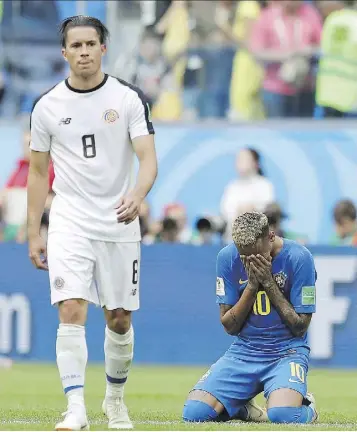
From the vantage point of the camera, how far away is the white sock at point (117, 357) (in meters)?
8.55

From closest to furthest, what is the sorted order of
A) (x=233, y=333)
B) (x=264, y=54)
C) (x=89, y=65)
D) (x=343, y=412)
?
(x=89, y=65) → (x=233, y=333) → (x=343, y=412) → (x=264, y=54)

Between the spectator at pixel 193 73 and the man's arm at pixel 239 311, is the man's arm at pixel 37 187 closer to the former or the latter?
the man's arm at pixel 239 311

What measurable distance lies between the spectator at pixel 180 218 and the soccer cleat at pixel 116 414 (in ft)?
24.4

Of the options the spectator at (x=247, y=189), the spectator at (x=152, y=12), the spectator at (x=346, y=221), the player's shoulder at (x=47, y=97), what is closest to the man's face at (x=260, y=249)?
the player's shoulder at (x=47, y=97)

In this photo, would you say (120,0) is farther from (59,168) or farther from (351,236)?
(59,168)

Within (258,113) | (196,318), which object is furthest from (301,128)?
(196,318)

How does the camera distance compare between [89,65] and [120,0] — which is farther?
[120,0]

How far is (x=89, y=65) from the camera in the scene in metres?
8.20

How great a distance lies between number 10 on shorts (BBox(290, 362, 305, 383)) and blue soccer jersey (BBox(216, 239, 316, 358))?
15 centimetres

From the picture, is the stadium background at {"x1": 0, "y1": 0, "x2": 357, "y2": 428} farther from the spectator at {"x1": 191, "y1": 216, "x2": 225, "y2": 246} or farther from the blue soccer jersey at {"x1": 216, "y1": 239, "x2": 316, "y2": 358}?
the blue soccer jersey at {"x1": 216, "y1": 239, "x2": 316, "y2": 358}

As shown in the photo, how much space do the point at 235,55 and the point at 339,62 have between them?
132 cm

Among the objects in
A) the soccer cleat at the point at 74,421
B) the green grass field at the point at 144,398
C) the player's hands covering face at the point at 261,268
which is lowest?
the green grass field at the point at 144,398

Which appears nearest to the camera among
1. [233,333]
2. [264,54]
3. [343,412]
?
[233,333]

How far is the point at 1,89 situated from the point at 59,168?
31.0 ft
